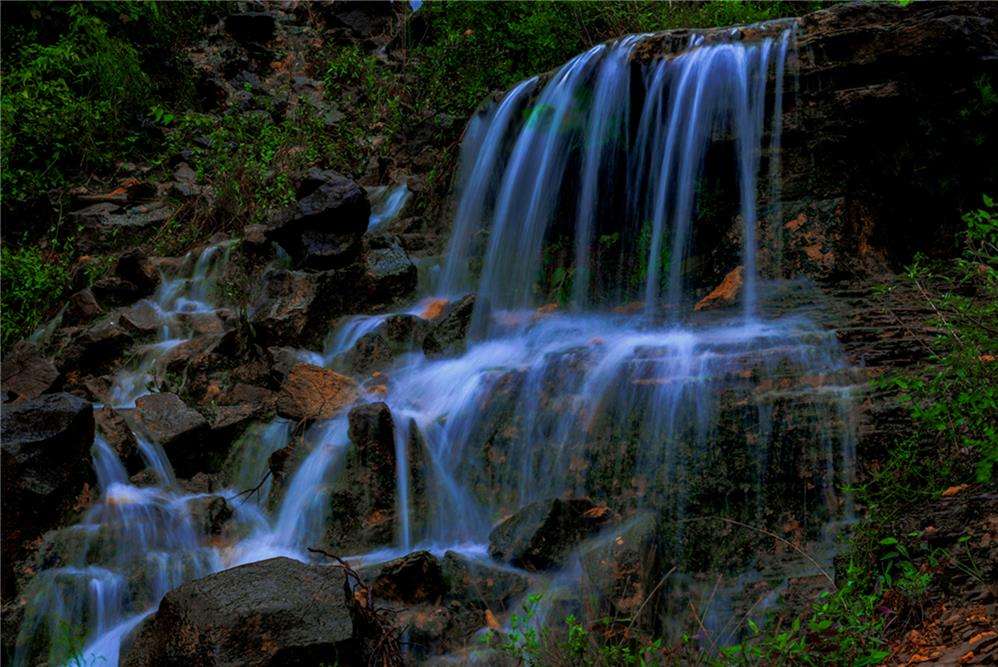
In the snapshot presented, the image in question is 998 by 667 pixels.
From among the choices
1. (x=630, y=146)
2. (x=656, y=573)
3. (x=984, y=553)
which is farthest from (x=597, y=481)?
(x=630, y=146)

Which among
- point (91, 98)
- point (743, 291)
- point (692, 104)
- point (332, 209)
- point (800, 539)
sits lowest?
point (800, 539)

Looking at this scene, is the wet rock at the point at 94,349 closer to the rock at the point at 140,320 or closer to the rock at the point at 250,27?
the rock at the point at 140,320

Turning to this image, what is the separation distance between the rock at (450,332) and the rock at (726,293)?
2023 millimetres

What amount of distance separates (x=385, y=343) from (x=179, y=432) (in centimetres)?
190

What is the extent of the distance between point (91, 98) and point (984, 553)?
12.0 m

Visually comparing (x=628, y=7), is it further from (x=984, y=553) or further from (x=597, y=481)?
(x=984, y=553)

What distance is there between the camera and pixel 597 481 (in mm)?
4797

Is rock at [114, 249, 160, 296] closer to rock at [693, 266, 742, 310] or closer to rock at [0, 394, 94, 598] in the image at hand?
rock at [0, 394, 94, 598]

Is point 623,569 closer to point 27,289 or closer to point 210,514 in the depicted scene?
point 210,514

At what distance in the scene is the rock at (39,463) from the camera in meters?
4.91

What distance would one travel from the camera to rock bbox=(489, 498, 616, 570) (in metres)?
4.36

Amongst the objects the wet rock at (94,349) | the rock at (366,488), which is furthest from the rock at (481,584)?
the wet rock at (94,349)

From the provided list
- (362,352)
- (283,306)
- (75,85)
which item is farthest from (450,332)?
(75,85)

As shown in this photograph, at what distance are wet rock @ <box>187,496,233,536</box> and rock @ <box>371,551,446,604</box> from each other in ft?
5.46
